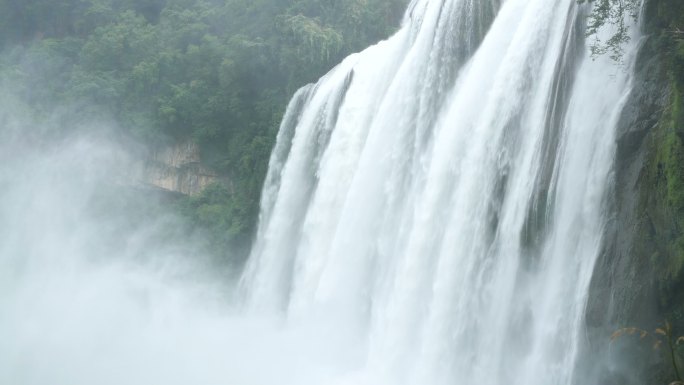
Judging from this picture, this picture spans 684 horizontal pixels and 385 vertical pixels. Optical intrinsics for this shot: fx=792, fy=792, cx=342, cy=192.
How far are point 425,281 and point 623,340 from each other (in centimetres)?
415

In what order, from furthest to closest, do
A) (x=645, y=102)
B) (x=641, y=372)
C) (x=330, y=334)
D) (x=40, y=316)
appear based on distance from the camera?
(x=40, y=316) → (x=330, y=334) → (x=645, y=102) → (x=641, y=372)

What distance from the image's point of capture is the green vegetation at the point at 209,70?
2211 cm

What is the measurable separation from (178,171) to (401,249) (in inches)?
499

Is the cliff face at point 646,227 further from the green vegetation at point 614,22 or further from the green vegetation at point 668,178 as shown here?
the green vegetation at point 614,22

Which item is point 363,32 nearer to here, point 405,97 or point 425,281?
point 405,97

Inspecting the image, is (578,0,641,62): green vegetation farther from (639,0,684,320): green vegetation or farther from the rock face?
the rock face

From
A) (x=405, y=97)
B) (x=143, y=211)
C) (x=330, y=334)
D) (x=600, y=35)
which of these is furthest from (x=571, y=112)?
(x=143, y=211)

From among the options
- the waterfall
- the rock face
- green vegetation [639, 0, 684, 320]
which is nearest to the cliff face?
green vegetation [639, 0, 684, 320]

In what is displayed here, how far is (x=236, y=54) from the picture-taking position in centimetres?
2364

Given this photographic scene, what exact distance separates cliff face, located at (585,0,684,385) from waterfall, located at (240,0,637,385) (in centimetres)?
21

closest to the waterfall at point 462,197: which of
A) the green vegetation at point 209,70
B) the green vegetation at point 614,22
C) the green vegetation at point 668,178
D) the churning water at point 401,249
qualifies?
the churning water at point 401,249

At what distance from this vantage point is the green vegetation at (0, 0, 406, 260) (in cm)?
2211

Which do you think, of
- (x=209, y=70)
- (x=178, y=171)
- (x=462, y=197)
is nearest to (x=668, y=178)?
(x=462, y=197)

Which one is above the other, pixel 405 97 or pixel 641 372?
pixel 405 97
